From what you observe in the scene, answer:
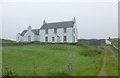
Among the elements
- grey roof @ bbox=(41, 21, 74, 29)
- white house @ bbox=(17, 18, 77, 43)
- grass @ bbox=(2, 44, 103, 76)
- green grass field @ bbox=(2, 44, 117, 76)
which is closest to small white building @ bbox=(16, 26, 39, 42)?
white house @ bbox=(17, 18, 77, 43)

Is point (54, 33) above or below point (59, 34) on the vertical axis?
above

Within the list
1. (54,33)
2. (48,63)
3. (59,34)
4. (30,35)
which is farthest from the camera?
(30,35)

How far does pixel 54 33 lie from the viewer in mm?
69938

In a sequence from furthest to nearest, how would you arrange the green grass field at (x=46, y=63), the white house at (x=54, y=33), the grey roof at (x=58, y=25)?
1. the grey roof at (x=58, y=25)
2. the white house at (x=54, y=33)
3. the green grass field at (x=46, y=63)

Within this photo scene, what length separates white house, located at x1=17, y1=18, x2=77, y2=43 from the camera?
222 ft

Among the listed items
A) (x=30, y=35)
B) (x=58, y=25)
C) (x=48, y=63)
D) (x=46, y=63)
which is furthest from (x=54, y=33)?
(x=46, y=63)

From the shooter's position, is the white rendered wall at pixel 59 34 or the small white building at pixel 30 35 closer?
the white rendered wall at pixel 59 34

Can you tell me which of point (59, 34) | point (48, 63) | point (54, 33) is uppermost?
point (54, 33)

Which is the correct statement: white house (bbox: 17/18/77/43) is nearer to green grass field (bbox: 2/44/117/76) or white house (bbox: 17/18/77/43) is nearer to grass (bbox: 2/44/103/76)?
green grass field (bbox: 2/44/117/76)

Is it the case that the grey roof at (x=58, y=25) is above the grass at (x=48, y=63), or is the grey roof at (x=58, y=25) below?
above

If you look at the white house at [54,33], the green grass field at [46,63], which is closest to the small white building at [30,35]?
the white house at [54,33]

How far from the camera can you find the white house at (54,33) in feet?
222

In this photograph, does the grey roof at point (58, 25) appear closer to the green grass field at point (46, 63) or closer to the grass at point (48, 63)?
the green grass field at point (46, 63)

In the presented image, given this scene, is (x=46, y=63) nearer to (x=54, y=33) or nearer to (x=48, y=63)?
(x=48, y=63)
